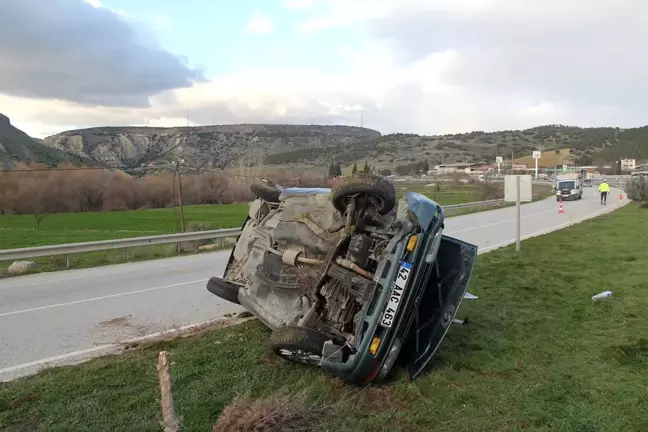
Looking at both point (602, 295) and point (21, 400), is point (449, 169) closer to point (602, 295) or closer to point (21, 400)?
point (602, 295)

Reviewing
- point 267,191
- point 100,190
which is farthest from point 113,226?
point 267,191

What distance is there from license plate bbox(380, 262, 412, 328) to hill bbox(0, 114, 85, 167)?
65.8 meters

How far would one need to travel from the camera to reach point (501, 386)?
500 centimetres

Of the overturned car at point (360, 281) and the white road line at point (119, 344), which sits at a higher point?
the overturned car at point (360, 281)

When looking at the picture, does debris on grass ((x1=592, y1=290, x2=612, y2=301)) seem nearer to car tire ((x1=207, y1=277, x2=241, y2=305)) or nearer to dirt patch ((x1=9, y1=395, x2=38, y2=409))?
car tire ((x1=207, y1=277, x2=241, y2=305))

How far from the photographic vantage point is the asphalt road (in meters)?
6.54

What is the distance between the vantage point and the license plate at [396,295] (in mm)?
4855

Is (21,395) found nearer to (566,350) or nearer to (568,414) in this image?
(568,414)

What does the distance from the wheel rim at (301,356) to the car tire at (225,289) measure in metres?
2.19

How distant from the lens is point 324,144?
12212cm

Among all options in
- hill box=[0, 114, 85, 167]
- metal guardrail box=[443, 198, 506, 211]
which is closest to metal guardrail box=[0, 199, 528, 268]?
metal guardrail box=[443, 198, 506, 211]

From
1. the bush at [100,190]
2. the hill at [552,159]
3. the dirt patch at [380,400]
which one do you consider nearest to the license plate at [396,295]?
the dirt patch at [380,400]

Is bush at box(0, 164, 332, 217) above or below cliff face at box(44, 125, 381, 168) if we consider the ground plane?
below

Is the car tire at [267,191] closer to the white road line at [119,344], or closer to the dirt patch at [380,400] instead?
the white road line at [119,344]
